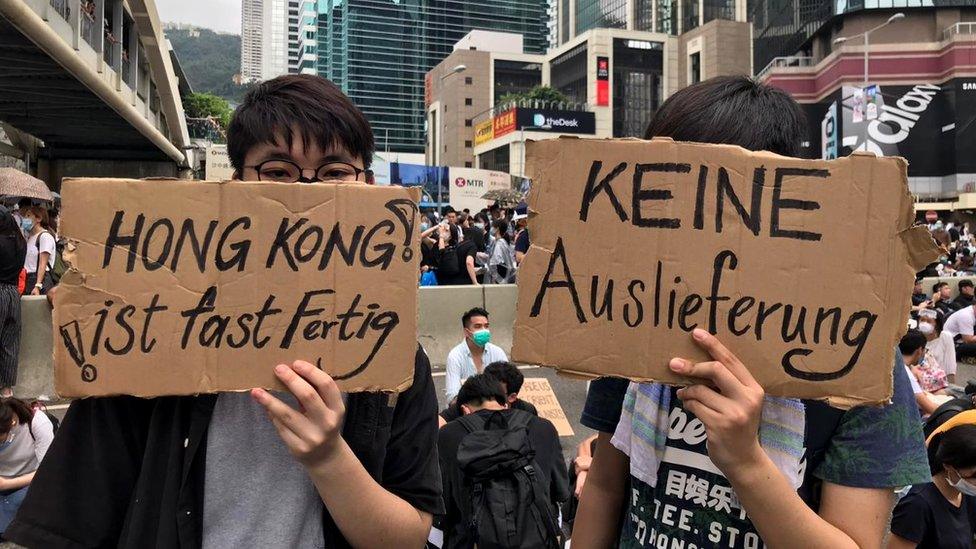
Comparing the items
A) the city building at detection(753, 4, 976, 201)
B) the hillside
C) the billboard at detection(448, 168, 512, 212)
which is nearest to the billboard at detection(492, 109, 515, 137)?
the billboard at detection(448, 168, 512, 212)

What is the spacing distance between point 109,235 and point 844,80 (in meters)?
50.8

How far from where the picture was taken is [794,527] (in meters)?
1.25

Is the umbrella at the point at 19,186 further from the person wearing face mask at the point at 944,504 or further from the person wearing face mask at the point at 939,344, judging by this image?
the person wearing face mask at the point at 939,344

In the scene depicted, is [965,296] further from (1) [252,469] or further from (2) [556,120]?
(2) [556,120]

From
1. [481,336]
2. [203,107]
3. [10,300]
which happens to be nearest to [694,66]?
[203,107]

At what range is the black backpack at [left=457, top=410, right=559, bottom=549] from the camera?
3.50 metres

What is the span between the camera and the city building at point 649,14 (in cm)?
9525

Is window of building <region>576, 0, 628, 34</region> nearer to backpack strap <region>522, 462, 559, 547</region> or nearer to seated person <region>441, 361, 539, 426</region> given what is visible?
seated person <region>441, 361, 539, 426</region>

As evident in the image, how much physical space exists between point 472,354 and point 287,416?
5.04 m

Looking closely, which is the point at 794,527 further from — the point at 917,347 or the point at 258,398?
the point at 917,347

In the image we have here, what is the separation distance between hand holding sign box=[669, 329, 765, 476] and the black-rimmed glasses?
0.85 metres

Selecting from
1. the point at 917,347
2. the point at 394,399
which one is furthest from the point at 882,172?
the point at 917,347

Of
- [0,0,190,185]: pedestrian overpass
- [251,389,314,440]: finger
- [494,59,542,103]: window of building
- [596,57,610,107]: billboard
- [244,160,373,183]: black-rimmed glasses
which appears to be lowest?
[251,389,314,440]: finger

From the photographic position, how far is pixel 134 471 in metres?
1.45
